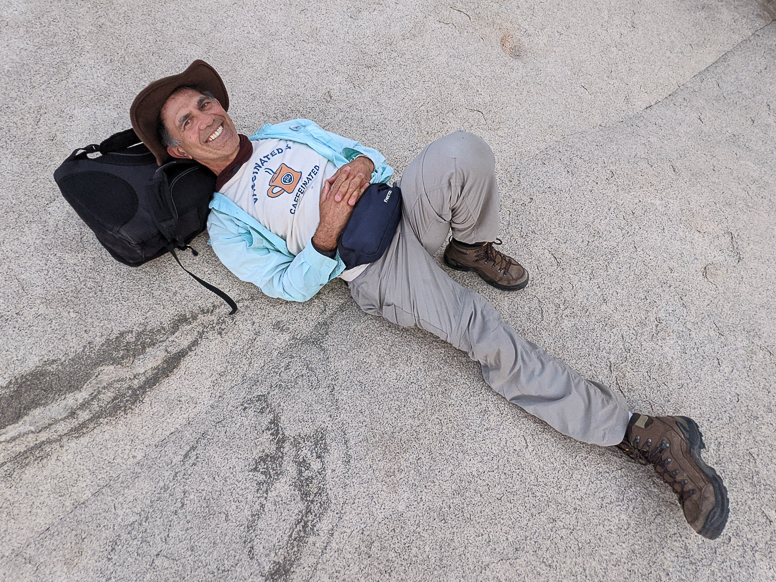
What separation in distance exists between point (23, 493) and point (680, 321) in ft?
8.33

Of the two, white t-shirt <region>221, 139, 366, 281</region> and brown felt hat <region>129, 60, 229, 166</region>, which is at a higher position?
brown felt hat <region>129, 60, 229, 166</region>

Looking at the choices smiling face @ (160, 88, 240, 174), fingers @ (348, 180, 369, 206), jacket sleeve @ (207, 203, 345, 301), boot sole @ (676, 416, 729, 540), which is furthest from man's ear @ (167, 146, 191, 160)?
boot sole @ (676, 416, 729, 540)

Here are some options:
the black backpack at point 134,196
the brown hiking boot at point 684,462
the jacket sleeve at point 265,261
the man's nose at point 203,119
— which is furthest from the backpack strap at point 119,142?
the brown hiking boot at point 684,462

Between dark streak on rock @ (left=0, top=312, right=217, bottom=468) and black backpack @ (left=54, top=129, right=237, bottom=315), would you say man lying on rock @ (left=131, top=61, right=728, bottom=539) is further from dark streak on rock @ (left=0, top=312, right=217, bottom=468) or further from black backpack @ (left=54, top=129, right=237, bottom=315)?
dark streak on rock @ (left=0, top=312, right=217, bottom=468)

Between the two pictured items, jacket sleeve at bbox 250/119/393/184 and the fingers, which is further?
jacket sleeve at bbox 250/119/393/184

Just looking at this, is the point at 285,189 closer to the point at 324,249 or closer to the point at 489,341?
the point at 324,249

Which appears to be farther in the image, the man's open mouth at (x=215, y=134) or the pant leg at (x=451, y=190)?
the man's open mouth at (x=215, y=134)

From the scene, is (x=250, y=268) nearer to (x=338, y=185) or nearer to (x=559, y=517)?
(x=338, y=185)

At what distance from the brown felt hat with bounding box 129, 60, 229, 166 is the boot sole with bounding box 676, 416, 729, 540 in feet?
6.97

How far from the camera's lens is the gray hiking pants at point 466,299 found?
158cm

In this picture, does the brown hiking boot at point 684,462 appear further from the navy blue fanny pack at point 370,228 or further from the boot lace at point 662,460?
the navy blue fanny pack at point 370,228

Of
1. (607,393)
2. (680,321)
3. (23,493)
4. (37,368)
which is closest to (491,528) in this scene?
(607,393)

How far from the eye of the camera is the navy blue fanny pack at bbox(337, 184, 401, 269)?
159cm

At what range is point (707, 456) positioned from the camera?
5.49 ft
